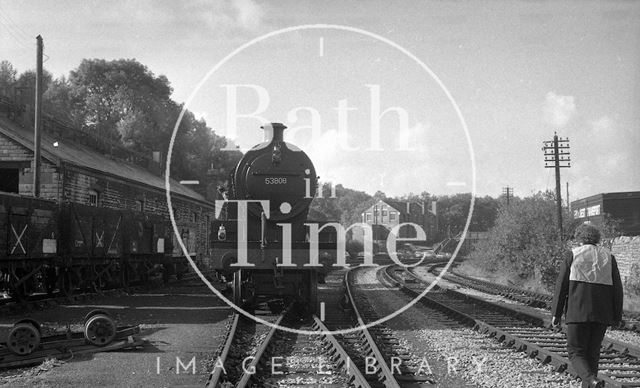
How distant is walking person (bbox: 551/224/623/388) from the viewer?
5266 millimetres

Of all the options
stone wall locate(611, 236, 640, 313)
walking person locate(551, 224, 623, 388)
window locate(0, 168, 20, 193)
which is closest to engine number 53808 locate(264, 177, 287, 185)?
walking person locate(551, 224, 623, 388)

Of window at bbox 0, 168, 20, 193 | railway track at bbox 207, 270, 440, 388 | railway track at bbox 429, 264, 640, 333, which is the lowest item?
railway track at bbox 429, 264, 640, 333

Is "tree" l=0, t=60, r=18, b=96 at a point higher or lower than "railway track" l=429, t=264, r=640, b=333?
higher

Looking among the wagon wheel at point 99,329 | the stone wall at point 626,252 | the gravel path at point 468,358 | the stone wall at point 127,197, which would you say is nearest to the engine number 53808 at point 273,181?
the gravel path at point 468,358

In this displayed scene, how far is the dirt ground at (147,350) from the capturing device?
638 cm

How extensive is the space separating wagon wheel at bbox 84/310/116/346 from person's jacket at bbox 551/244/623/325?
5658mm

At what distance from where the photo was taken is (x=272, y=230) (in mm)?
11203

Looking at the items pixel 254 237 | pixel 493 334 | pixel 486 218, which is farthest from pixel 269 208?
pixel 486 218

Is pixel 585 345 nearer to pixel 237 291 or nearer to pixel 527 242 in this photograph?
pixel 237 291

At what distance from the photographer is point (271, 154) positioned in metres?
11.5

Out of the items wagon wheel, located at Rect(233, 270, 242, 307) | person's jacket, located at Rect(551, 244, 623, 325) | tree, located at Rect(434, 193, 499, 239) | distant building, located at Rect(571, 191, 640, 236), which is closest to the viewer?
person's jacket, located at Rect(551, 244, 623, 325)

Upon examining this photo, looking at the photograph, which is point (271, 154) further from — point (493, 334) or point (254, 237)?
point (493, 334)

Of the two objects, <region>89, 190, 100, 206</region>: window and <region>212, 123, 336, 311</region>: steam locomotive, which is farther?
<region>89, 190, 100, 206</region>: window

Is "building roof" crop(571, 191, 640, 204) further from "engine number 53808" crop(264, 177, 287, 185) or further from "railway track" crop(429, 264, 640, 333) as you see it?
"engine number 53808" crop(264, 177, 287, 185)
